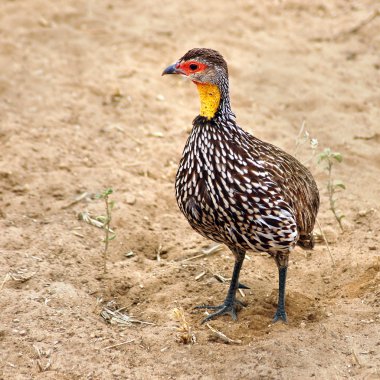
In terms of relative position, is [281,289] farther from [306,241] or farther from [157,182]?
[157,182]

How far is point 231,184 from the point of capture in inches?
181

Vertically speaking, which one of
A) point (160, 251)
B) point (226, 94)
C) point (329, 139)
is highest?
point (226, 94)

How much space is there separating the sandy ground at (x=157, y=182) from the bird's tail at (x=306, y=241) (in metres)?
0.36

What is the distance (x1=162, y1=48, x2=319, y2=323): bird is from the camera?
4.57 meters

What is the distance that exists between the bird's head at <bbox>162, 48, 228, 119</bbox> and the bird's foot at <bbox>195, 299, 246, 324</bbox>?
1370 millimetres

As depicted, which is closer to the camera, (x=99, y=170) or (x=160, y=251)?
(x=160, y=251)

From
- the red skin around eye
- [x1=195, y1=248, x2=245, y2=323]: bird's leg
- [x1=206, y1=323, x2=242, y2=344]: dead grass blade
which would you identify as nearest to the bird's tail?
[x1=195, y1=248, x2=245, y2=323]: bird's leg

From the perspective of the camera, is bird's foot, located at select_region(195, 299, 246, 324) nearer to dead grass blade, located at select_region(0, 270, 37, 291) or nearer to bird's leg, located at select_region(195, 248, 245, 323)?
bird's leg, located at select_region(195, 248, 245, 323)

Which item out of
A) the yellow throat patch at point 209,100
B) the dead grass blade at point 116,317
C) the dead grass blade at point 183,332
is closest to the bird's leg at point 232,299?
the dead grass blade at point 183,332

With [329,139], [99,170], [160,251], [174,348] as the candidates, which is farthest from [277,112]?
[174,348]

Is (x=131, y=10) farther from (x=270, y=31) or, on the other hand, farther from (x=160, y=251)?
(x=160, y=251)

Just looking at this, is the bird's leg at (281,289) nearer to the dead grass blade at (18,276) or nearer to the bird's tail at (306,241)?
the bird's tail at (306,241)

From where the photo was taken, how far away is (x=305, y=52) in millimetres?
9430

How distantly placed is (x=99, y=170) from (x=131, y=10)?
13.7ft
